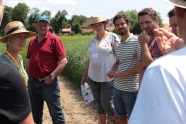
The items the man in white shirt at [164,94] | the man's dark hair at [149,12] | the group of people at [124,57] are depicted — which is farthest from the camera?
the man's dark hair at [149,12]

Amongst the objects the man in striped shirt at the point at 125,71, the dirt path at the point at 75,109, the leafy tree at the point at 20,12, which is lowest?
the dirt path at the point at 75,109

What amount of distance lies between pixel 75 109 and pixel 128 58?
319cm

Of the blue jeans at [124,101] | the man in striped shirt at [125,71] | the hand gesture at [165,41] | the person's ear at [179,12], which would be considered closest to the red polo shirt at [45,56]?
the man in striped shirt at [125,71]

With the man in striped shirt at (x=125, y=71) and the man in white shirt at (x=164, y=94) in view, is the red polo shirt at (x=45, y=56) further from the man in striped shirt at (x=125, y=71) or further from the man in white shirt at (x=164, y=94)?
the man in white shirt at (x=164, y=94)

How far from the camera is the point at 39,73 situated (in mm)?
4090

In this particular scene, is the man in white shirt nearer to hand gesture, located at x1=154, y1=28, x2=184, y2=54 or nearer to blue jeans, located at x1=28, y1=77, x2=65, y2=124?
hand gesture, located at x1=154, y1=28, x2=184, y2=54

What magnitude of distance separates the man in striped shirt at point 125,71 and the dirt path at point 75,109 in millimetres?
1707

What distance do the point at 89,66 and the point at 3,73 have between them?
3.45 m

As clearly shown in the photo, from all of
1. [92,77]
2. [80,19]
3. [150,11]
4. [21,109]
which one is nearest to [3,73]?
[21,109]

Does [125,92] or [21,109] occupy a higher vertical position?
[21,109]

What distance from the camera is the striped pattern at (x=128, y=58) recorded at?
3744mm

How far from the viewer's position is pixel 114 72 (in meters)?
3.84

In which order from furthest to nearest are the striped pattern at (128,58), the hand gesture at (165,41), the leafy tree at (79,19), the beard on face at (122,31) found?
the leafy tree at (79,19)
the beard on face at (122,31)
the striped pattern at (128,58)
the hand gesture at (165,41)

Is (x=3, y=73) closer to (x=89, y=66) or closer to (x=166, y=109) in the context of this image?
(x=166, y=109)
